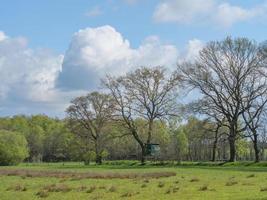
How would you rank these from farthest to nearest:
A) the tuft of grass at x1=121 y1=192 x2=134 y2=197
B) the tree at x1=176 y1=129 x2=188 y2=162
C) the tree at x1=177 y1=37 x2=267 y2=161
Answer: the tree at x1=176 y1=129 x2=188 y2=162
the tree at x1=177 y1=37 x2=267 y2=161
the tuft of grass at x1=121 y1=192 x2=134 y2=197

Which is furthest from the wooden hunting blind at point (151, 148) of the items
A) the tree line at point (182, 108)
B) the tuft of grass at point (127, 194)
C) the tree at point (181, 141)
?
the tuft of grass at point (127, 194)

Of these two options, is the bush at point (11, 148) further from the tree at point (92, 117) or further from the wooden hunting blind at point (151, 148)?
the wooden hunting blind at point (151, 148)

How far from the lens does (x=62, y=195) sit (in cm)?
2255

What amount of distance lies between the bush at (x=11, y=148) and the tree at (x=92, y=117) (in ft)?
39.1

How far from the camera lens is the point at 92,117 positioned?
96312 millimetres

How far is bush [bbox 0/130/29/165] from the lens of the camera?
8631cm

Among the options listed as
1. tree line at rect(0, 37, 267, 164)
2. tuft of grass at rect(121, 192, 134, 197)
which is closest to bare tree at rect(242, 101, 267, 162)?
tree line at rect(0, 37, 267, 164)

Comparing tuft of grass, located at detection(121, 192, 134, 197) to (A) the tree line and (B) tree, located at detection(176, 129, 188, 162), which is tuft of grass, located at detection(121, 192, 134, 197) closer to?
(A) the tree line

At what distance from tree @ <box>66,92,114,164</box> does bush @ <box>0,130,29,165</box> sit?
11906 millimetres

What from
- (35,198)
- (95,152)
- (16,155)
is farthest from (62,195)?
(95,152)

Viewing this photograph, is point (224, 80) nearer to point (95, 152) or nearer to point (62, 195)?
point (95, 152)

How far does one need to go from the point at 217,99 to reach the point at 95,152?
32.9 meters

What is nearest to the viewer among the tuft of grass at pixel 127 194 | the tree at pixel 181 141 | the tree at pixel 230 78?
the tuft of grass at pixel 127 194

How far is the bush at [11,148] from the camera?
86.3 m
